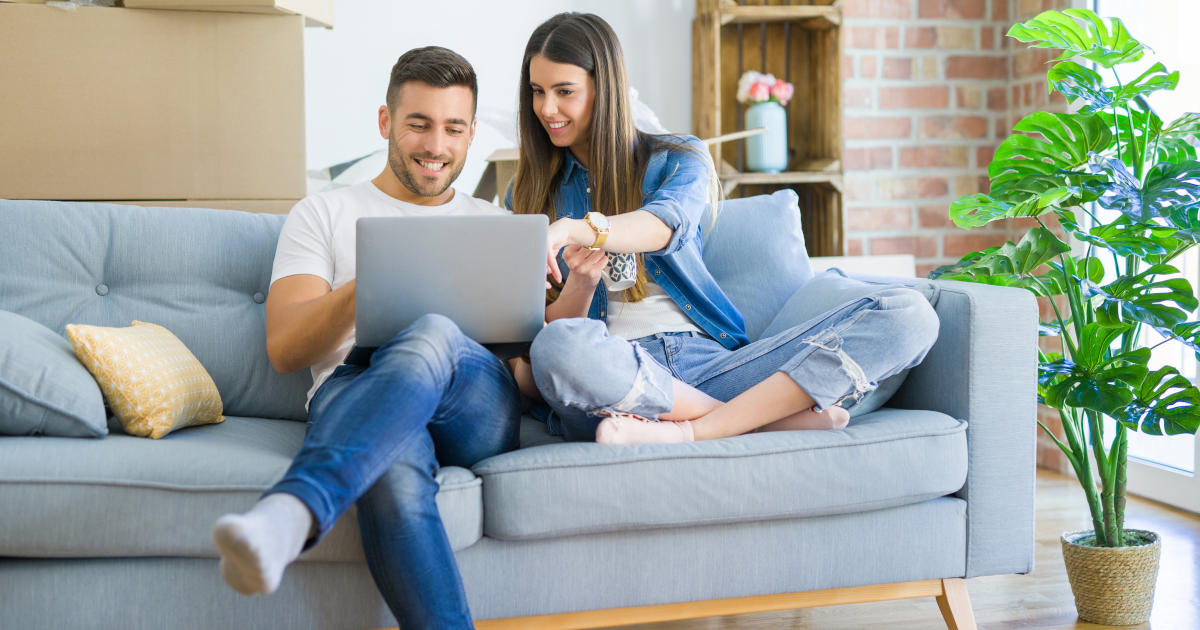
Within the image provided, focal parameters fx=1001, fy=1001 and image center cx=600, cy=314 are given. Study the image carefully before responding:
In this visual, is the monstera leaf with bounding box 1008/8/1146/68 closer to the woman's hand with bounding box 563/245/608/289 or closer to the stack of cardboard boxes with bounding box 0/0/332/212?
the woman's hand with bounding box 563/245/608/289

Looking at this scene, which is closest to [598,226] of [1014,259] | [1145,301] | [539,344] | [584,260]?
[584,260]

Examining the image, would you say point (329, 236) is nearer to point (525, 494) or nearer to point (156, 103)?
point (525, 494)

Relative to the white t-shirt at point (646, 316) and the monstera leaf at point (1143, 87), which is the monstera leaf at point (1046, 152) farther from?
the white t-shirt at point (646, 316)

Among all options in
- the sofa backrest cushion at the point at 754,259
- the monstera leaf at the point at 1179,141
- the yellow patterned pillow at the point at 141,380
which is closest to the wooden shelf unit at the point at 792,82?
the sofa backrest cushion at the point at 754,259

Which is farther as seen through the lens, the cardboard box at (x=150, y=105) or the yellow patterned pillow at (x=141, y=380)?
the cardboard box at (x=150, y=105)

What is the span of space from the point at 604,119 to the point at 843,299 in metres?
0.53

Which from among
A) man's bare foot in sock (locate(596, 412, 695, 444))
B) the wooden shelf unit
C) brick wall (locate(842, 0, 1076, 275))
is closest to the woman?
man's bare foot in sock (locate(596, 412, 695, 444))

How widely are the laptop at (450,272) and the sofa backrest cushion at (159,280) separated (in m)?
0.50

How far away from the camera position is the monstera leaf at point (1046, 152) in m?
1.78

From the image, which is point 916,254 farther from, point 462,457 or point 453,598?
point 453,598

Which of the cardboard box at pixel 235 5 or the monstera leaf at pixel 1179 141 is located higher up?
the cardboard box at pixel 235 5

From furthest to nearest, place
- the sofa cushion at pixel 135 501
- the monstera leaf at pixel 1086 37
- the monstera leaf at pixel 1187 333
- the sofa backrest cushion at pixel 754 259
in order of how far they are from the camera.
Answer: the sofa backrest cushion at pixel 754 259 < the monstera leaf at pixel 1086 37 < the monstera leaf at pixel 1187 333 < the sofa cushion at pixel 135 501

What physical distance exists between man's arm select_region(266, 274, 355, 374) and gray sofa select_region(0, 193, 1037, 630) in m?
0.14

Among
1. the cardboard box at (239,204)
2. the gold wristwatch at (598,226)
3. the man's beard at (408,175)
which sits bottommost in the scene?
the gold wristwatch at (598,226)
